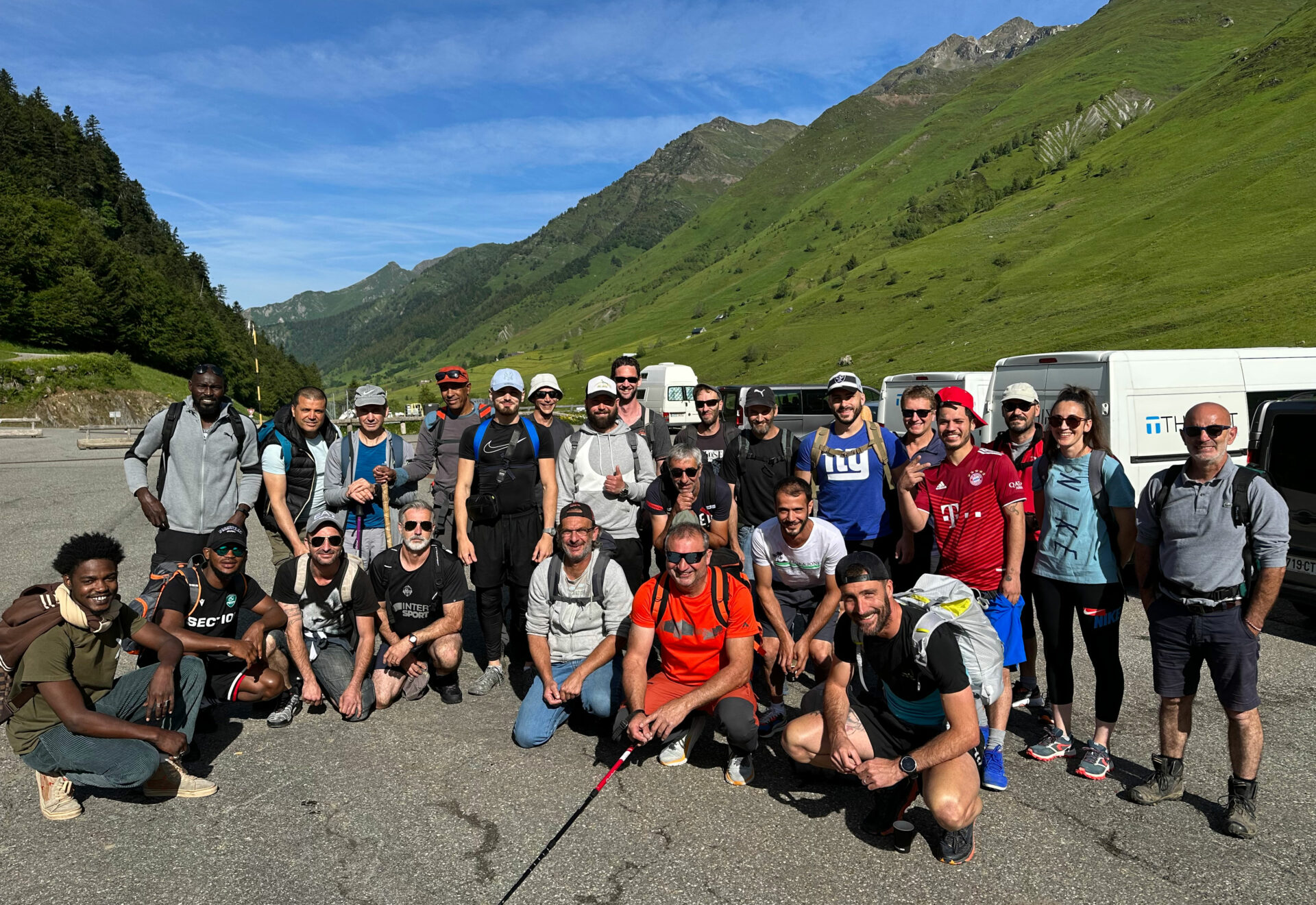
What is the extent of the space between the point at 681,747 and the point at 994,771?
6.25 ft

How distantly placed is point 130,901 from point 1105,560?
5584mm

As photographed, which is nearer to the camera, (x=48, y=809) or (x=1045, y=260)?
(x=48, y=809)

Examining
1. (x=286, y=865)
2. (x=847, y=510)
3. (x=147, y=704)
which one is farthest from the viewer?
(x=847, y=510)

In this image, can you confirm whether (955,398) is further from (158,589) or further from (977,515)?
(158,589)

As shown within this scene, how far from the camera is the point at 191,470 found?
19.2ft

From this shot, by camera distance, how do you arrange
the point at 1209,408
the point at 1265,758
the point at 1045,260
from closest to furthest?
the point at 1209,408, the point at 1265,758, the point at 1045,260

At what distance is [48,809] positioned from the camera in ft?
13.8

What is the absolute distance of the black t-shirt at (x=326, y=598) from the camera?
18.8ft

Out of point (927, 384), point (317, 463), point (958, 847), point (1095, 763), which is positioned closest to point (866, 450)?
point (1095, 763)

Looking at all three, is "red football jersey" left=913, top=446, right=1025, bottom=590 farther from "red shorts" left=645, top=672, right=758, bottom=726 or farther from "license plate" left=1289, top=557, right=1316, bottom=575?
"license plate" left=1289, top=557, right=1316, bottom=575

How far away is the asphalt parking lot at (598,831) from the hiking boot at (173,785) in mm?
80

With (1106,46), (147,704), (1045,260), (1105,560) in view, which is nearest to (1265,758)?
(1105,560)

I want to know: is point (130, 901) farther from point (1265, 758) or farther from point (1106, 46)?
point (1106, 46)

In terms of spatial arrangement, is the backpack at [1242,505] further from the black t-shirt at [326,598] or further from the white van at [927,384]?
the white van at [927,384]
